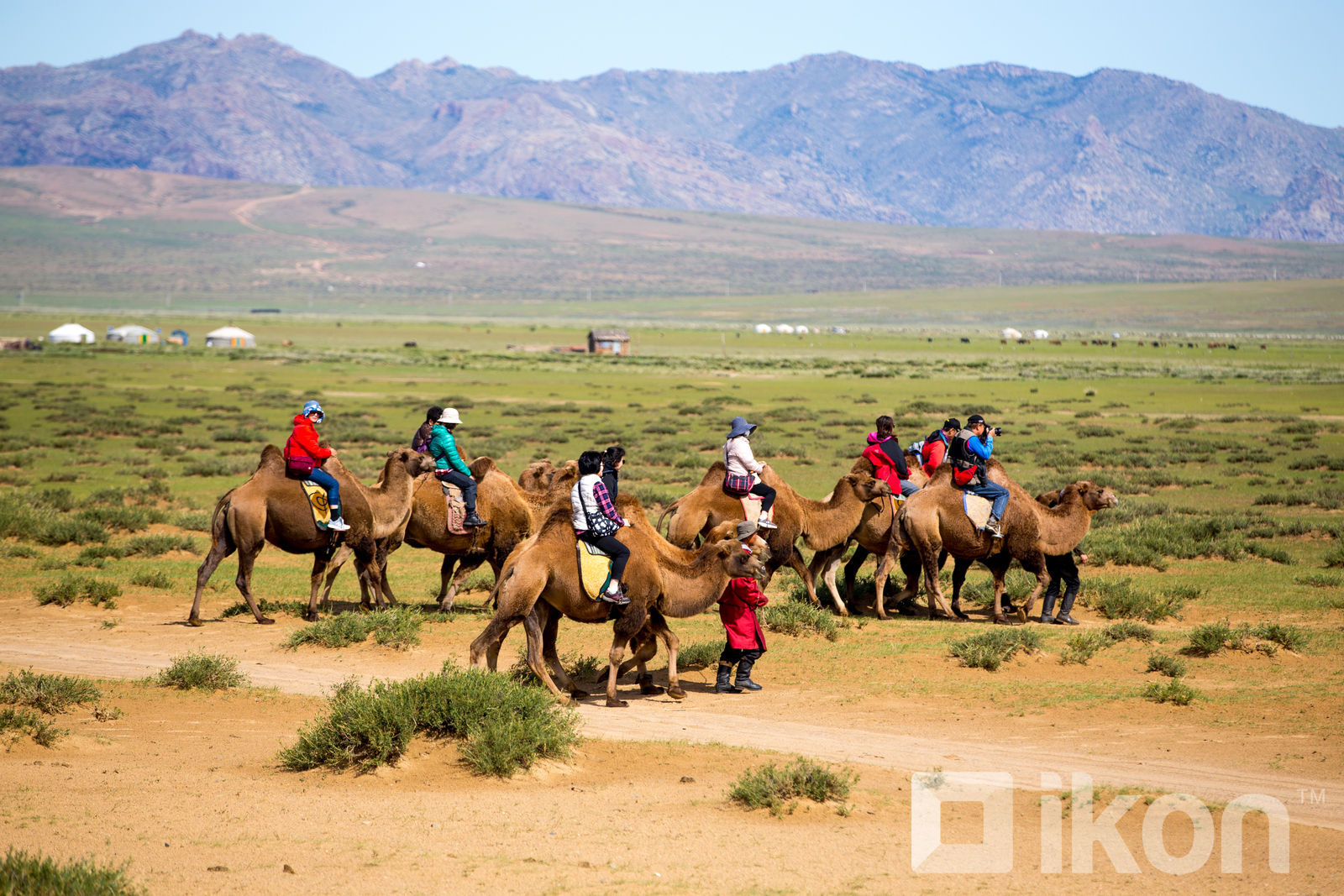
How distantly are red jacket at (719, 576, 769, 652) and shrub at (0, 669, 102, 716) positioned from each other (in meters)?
5.67

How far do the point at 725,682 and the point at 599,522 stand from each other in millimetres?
2182

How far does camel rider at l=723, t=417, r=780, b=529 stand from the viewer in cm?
1398

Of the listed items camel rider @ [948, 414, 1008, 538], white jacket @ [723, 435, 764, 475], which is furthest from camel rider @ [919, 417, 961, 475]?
white jacket @ [723, 435, 764, 475]

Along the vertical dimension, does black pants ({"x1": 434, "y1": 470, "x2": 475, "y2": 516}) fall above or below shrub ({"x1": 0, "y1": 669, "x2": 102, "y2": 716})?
above

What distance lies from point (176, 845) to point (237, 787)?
115cm

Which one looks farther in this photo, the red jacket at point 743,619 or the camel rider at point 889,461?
the camel rider at point 889,461

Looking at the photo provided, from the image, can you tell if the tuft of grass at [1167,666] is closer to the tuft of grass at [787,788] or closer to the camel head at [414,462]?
the tuft of grass at [787,788]

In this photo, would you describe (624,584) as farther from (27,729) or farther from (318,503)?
(318,503)

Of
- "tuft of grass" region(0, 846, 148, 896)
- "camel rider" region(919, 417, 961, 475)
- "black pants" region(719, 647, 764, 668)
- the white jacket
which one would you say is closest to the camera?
"tuft of grass" region(0, 846, 148, 896)

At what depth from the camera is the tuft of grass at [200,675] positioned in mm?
11430

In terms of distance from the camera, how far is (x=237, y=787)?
8.78 metres

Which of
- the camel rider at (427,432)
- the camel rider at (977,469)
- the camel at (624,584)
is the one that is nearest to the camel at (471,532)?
the camel rider at (427,432)

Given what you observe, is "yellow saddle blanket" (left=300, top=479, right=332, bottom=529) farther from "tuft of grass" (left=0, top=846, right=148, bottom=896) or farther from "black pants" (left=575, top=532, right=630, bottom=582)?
"tuft of grass" (left=0, top=846, right=148, bottom=896)

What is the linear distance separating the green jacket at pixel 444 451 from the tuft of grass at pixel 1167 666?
7.94 meters
